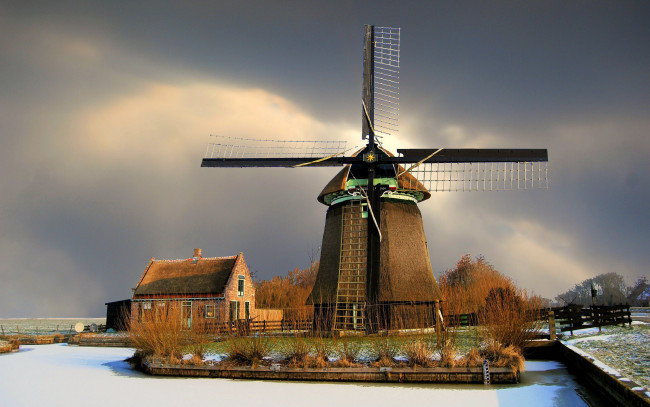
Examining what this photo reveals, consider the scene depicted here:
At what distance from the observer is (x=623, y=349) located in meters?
11.8

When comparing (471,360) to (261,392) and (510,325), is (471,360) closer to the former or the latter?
(510,325)

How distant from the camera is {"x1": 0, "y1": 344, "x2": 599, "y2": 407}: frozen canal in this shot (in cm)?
966

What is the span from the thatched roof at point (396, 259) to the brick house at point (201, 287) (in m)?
8.75

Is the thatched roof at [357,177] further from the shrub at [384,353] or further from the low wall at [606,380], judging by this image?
the low wall at [606,380]

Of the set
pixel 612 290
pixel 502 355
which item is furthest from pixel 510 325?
pixel 612 290

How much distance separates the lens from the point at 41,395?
10789mm

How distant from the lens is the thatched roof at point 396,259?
17734mm

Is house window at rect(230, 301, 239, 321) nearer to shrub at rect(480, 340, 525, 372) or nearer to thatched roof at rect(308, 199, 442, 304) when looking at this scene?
thatched roof at rect(308, 199, 442, 304)

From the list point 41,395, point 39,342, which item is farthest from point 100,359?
point 39,342

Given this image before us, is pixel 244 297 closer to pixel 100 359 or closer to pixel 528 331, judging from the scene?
pixel 100 359

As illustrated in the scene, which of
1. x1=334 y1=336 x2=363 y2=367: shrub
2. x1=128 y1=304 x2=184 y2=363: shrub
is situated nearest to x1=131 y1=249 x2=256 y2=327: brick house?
x1=128 y1=304 x2=184 y2=363: shrub

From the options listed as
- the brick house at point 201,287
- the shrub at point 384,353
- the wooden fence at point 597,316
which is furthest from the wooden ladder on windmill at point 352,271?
the brick house at point 201,287

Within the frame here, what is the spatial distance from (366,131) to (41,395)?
12.7 metres

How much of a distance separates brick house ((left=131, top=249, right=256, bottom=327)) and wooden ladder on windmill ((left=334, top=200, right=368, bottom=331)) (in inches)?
395
